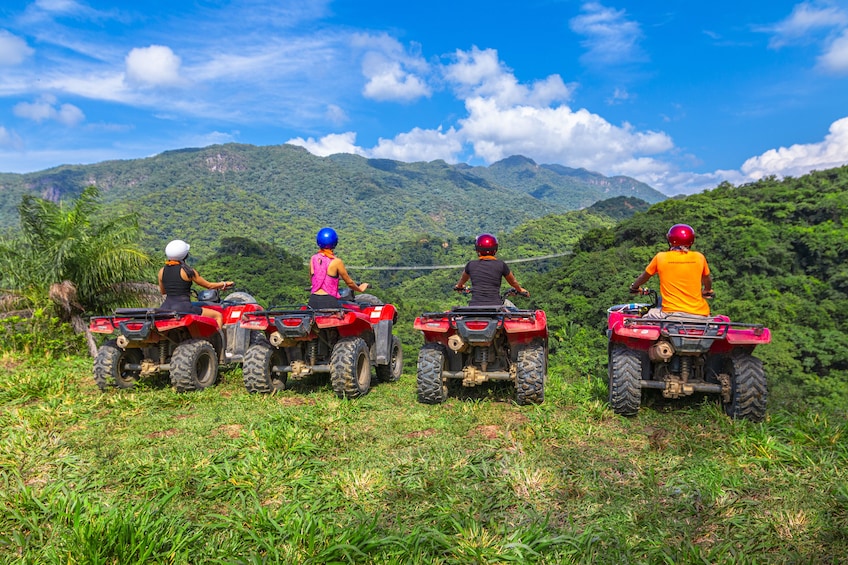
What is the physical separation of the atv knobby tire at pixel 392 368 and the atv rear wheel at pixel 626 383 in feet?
9.58

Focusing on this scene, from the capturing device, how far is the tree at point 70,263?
909 cm

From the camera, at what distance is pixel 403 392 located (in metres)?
6.52

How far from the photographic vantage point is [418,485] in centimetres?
354

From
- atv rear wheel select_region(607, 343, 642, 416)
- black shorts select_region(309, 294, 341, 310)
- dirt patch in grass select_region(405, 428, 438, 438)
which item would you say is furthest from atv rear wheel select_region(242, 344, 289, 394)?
atv rear wheel select_region(607, 343, 642, 416)

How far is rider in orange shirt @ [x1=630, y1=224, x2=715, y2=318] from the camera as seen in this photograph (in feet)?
17.3

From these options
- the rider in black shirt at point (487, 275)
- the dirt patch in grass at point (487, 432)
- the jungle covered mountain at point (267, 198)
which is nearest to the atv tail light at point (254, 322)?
the rider in black shirt at point (487, 275)

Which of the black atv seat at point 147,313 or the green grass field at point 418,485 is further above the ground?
the black atv seat at point 147,313

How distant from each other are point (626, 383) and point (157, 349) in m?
5.47

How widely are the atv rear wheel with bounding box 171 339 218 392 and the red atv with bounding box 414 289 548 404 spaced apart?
2716mm

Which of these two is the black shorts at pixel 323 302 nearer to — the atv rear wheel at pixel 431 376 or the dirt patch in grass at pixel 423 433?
the atv rear wheel at pixel 431 376

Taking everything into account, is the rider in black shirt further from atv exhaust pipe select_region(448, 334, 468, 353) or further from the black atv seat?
the black atv seat

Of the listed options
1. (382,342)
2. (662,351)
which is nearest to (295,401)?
(382,342)

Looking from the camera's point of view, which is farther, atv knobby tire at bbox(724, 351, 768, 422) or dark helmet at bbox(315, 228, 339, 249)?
dark helmet at bbox(315, 228, 339, 249)

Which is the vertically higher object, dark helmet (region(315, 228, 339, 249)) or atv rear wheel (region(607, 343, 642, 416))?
dark helmet (region(315, 228, 339, 249))
